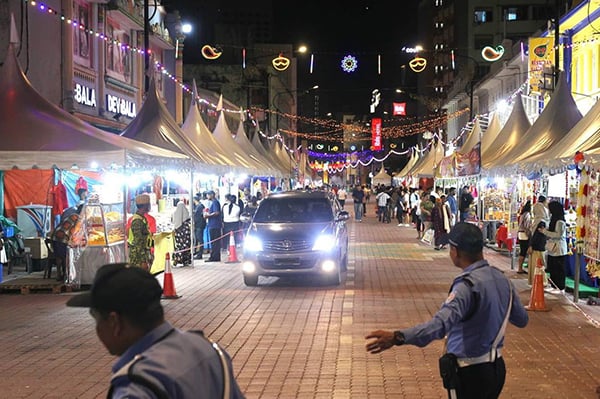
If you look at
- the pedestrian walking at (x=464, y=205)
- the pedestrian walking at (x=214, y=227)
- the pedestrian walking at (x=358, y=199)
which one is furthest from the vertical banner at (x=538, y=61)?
the pedestrian walking at (x=358, y=199)

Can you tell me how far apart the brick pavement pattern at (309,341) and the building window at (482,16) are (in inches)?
2456

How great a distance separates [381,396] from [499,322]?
3133 millimetres

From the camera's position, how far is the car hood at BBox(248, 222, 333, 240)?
15.6 meters

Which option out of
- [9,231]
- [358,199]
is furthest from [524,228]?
[358,199]

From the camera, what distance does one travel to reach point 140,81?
2956 cm

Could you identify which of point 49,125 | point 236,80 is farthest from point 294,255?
point 236,80

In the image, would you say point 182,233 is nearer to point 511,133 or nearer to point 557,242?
point 557,242

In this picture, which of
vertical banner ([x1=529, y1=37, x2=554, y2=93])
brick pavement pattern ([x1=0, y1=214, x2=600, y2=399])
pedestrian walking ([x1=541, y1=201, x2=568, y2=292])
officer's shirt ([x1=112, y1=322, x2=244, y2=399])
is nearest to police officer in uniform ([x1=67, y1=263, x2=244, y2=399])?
officer's shirt ([x1=112, y1=322, x2=244, y2=399])

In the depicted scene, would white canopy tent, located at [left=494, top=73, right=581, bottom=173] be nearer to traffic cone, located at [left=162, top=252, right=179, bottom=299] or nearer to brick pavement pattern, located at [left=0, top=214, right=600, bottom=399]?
brick pavement pattern, located at [left=0, top=214, right=600, bottom=399]

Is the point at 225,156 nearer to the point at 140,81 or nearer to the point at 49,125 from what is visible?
the point at 140,81

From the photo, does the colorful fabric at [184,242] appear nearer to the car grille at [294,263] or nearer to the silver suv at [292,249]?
the silver suv at [292,249]

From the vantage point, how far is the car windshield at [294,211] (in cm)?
1647

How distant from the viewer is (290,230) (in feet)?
51.3

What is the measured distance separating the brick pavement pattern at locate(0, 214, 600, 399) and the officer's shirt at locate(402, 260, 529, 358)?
10.0ft
